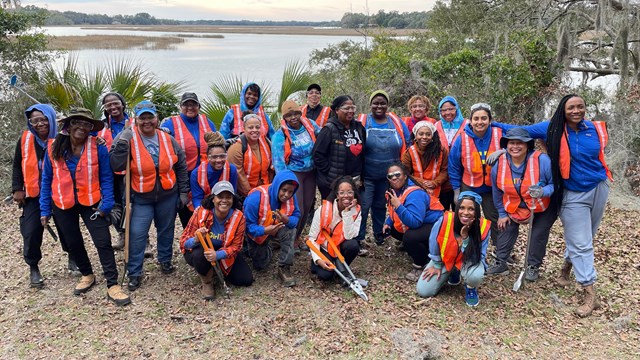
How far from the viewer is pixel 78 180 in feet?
14.7

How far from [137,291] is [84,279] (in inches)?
22.6

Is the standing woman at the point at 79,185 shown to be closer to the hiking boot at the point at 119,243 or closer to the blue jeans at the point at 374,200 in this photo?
A: the hiking boot at the point at 119,243

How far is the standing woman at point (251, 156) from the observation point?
17.0 feet

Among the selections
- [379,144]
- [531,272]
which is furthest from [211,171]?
[531,272]

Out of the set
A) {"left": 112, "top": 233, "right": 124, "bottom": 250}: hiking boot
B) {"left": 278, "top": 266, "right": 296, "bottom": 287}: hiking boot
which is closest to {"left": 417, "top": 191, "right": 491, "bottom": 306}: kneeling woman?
{"left": 278, "top": 266, "right": 296, "bottom": 287}: hiking boot

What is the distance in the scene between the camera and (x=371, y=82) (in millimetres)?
11461

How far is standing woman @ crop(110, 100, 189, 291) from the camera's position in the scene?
463 centimetres

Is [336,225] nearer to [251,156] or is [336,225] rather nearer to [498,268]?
[251,156]

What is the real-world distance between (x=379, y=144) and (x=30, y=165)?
3619mm

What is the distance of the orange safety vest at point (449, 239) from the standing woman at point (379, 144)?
1115mm

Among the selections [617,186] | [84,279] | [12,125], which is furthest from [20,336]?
[617,186]

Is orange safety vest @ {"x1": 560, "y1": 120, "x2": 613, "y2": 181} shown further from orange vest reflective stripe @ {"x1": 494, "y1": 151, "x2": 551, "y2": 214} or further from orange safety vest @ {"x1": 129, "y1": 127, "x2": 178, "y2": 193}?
orange safety vest @ {"x1": 129, "y1": 127, "x2": 178, "y2": 193}

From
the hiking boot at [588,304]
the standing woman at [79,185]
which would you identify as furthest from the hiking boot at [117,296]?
the hiking boot at [588,304]

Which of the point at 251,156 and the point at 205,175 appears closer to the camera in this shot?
the point at 205,175
